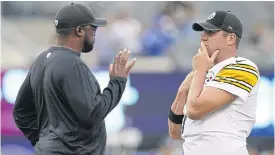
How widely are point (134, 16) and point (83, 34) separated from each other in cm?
799

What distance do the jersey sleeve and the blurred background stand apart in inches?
225

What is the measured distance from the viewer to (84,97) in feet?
15.0

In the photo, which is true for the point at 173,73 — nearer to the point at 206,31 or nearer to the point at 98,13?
the point at 98,13

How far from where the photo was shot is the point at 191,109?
14.9 feet

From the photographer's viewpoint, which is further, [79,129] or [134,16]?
[134,16]

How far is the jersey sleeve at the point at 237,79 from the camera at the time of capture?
4.54 metres

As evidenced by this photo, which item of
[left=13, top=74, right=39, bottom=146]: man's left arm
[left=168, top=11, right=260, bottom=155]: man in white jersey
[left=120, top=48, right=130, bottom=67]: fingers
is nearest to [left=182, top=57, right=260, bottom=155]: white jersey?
[left=168, top=11, right=260, bottom=155]: man in white jersey

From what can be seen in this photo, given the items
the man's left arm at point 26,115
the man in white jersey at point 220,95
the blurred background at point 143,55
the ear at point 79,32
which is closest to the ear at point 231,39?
the man in white jersey at point 220,95

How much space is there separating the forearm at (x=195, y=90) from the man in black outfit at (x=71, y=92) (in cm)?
51

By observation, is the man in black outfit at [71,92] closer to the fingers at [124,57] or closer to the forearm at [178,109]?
the fingers at [124,57]

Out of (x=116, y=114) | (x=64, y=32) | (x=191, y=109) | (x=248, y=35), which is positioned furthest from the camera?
(x=248, y=35)

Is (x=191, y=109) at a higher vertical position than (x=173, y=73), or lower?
higher

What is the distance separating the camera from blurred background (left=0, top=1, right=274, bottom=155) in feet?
33.9

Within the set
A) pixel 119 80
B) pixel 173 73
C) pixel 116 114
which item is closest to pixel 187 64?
pixel 173 73
